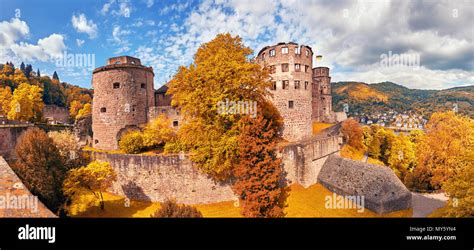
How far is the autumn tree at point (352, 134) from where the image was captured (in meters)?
29.0

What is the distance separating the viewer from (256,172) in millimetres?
14609

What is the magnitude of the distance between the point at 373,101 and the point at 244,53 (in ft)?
567

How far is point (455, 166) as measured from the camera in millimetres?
21359

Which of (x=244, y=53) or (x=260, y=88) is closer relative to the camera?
(x=260, y=88)

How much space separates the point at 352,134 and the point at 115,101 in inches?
1182

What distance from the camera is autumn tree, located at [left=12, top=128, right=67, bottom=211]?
13.1 meters

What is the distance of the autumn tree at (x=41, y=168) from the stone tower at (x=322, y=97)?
3525 centimetres

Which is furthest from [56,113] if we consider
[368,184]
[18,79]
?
[368,184]

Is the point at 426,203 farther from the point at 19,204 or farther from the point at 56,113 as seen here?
the point at 56,113

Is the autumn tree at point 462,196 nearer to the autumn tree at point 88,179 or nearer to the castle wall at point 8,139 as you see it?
the autumn tree at point 88,179

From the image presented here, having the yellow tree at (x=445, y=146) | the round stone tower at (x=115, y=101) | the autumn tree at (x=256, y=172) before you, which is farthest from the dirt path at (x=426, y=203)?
the round stone tower at (x=115, y=101)

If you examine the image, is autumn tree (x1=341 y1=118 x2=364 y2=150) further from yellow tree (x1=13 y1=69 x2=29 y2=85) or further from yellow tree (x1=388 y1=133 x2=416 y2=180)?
yellow tree (x1=13 y1=69 x2=29 y2=85)
